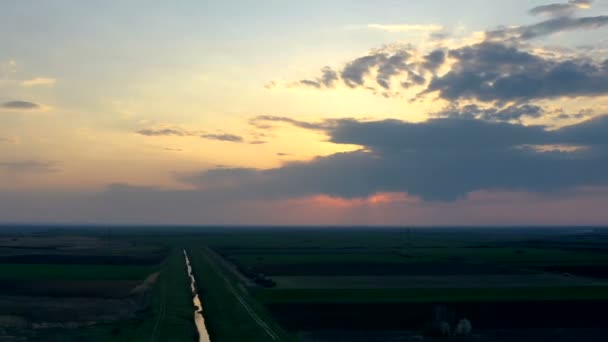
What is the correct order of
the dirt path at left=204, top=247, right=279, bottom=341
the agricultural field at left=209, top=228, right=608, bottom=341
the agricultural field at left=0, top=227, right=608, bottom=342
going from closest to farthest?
the dirt path at left=204, top=247, right=279, bottom=341, the agricultural field at left=0, top=227, right=608, bottom=342, the agricultural field at left=209, top=228, right=608, bottom=341

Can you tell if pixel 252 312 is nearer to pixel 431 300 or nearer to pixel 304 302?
pixel 304 302

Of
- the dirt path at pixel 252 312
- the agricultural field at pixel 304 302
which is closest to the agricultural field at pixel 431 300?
the agricultural field at pixel 304 302

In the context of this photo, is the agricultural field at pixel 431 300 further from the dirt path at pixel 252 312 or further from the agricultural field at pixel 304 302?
the dirt path at pixel 252 312

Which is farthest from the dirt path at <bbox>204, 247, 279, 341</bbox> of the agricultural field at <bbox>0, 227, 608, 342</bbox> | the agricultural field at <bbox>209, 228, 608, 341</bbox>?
the agricultural field at <bbox>209, 228, 608, 341</bbox>

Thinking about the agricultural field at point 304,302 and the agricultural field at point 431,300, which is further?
the agricultural field at point 431,300

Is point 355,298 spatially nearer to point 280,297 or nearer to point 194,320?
point 280,297

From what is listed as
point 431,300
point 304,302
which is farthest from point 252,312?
point 431,300

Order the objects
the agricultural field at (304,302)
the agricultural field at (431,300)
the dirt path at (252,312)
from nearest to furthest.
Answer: the dirt path at (252,312) < the agricultural field at (304,302) < the agricultural field at (431,300)

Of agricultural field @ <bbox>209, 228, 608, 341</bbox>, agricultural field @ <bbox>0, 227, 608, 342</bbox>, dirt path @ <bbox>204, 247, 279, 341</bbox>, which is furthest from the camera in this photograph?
agricultural field @ <bbox>209, 228, 608, 341</bbox>

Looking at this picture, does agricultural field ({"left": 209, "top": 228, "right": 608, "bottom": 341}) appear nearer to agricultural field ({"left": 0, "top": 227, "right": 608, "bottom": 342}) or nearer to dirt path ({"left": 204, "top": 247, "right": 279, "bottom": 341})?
agricultural field ({"left": 0, "top": 227, "right": 608, "bottom": 342})

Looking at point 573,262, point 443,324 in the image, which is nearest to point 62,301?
point 443,324

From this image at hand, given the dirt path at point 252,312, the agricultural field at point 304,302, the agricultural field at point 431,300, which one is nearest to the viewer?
the dirt path at point 252,312
